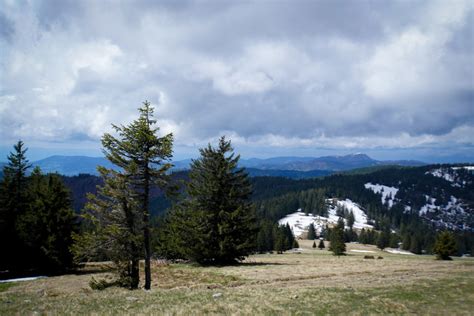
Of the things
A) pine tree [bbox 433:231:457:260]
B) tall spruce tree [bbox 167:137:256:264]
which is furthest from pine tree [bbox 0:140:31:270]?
pine tree [bbox 433:231:457:260]

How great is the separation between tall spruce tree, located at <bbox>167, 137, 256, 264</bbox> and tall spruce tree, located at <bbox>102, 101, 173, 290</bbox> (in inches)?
509

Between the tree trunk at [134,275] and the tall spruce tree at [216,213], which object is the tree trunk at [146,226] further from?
the tall spruce tree at [216,213]

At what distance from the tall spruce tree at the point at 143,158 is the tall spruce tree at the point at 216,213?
42.4 feet

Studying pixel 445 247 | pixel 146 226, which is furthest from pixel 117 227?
pixel 445 247

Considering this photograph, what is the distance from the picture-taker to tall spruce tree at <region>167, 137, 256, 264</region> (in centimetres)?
3278

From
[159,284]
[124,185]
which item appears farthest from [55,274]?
[124,185]

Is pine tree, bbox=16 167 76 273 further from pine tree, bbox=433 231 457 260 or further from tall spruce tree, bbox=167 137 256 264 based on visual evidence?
pine tree, bbox=433 231 457 260

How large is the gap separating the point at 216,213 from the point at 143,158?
51.0 ft

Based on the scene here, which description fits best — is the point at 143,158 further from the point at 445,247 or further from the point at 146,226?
the point at 445,247

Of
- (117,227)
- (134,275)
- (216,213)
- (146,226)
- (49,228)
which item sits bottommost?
(134,275)

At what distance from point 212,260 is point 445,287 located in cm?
2254

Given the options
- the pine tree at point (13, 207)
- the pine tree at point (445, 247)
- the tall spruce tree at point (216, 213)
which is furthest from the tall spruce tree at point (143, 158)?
the pine tree at point (445, 247)

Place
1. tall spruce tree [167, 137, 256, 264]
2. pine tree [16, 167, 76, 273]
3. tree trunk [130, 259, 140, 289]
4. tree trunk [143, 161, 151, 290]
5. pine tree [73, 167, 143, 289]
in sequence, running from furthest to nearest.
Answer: tall spruce tree [167, 137, 256, 264], pine tree [16, 167, 76, 273], tree trunk [130, 259, 140, 289], tree trunk [143, 161, 151, 290], pine tree [73, 167, 143, 289]

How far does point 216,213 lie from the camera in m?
33.9
